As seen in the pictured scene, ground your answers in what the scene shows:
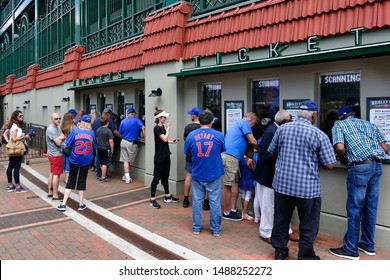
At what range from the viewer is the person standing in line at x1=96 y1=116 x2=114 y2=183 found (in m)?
8.78

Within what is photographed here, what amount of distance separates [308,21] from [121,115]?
6.68m

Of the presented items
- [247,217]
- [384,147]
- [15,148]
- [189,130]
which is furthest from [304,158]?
[15,148]

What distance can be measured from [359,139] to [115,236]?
3.52 m

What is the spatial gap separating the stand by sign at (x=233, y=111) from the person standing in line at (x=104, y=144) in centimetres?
347

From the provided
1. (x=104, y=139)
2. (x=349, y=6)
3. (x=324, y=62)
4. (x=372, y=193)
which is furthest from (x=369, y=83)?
(x=104, y=139)

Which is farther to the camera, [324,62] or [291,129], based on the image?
[324,62]

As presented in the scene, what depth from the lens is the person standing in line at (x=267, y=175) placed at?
4.61m

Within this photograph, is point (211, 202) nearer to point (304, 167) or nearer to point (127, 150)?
point (304, 167)

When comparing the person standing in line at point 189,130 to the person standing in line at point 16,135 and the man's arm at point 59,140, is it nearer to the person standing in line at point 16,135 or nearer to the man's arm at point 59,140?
the man's arm at point 59,140

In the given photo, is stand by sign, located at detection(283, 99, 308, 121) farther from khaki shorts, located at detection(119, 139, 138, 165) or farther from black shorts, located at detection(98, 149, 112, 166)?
black shorts, located at detection(98, 149, 112, 166)

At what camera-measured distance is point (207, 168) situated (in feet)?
16.3

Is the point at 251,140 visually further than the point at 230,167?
No
